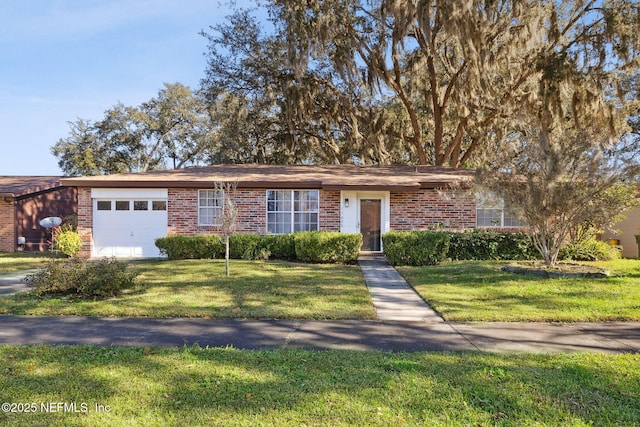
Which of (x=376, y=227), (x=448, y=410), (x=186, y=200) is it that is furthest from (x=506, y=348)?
(x=186, y=200)

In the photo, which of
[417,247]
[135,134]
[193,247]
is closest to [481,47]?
[417,247]

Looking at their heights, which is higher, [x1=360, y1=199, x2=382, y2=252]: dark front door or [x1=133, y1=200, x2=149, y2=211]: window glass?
[x1=133, y1=200, x2=149, y2=211]: window glass

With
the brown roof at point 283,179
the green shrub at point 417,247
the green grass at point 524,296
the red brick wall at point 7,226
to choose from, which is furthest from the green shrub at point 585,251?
the red brick wall at point 7,226

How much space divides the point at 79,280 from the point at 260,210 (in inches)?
331

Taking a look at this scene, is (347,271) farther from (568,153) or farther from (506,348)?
(506,348)

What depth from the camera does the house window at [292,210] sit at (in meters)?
16.0

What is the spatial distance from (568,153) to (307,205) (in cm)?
884

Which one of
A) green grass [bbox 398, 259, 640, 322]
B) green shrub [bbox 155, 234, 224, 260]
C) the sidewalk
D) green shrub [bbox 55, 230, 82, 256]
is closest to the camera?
the sidewalk

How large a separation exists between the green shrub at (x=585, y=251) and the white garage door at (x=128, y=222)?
13.7 m

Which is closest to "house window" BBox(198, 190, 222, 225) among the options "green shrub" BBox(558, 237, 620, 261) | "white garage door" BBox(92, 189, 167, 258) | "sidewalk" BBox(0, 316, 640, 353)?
"white garage door" BBox(92, 189, 167, 258)

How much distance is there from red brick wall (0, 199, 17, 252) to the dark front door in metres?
15.5

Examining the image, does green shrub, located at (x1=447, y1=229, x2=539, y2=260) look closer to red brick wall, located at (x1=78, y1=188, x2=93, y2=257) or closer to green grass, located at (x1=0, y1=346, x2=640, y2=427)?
green grass, located at (x1=0, y1=346, x2=640, y2=427)

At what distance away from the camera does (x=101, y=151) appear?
35000 millimetres

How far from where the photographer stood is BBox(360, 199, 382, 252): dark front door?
52.0 ft
